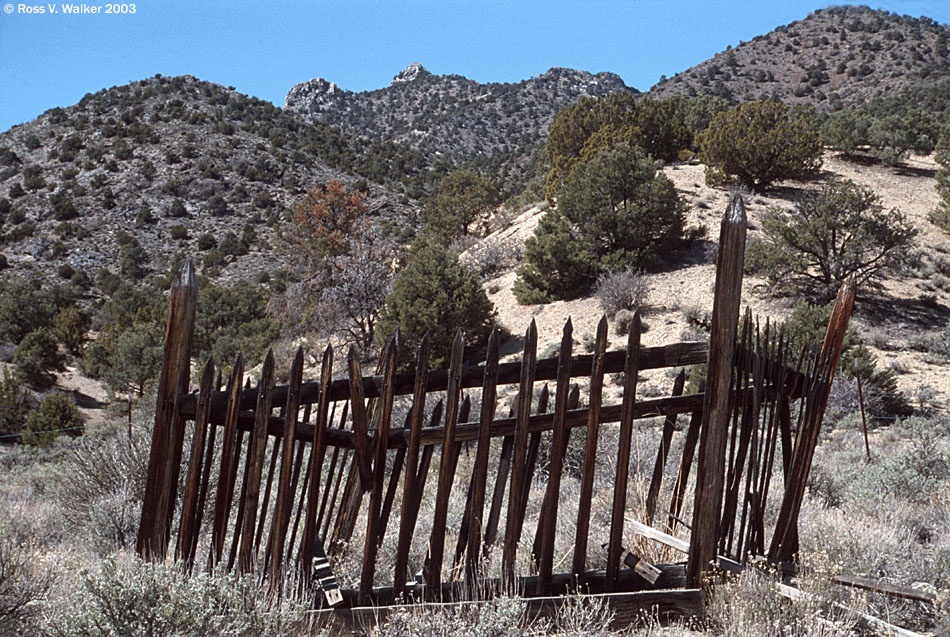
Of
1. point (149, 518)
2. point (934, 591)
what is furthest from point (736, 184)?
point (149, 518)

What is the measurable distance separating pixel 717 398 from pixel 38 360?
86.5 feet

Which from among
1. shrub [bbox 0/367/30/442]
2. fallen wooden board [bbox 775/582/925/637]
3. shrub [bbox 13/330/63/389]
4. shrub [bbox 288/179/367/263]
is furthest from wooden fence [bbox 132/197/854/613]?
shrub [bbox 288/179/367/263]

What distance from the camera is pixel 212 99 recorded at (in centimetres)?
6525

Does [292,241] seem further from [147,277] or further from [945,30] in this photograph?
[945,30]

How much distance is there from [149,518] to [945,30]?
80.0 metres

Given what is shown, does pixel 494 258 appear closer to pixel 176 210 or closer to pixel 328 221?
pixel 328 221

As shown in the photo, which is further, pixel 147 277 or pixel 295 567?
pixel 147 277

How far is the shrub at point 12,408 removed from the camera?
61.9 ft

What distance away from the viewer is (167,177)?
50.9 metres

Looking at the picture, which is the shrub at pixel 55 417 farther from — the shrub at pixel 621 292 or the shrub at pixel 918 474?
the shrub at pixel 918 474

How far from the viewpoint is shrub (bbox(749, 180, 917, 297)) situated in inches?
581

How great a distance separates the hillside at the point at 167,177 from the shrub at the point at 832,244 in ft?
113

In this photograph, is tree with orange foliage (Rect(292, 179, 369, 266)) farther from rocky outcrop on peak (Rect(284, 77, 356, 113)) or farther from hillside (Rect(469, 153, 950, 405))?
rocky outcrop on peak (Rect(284, 77, 356, 113))

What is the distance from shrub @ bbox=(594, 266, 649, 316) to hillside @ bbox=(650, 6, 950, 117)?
41277 mm
